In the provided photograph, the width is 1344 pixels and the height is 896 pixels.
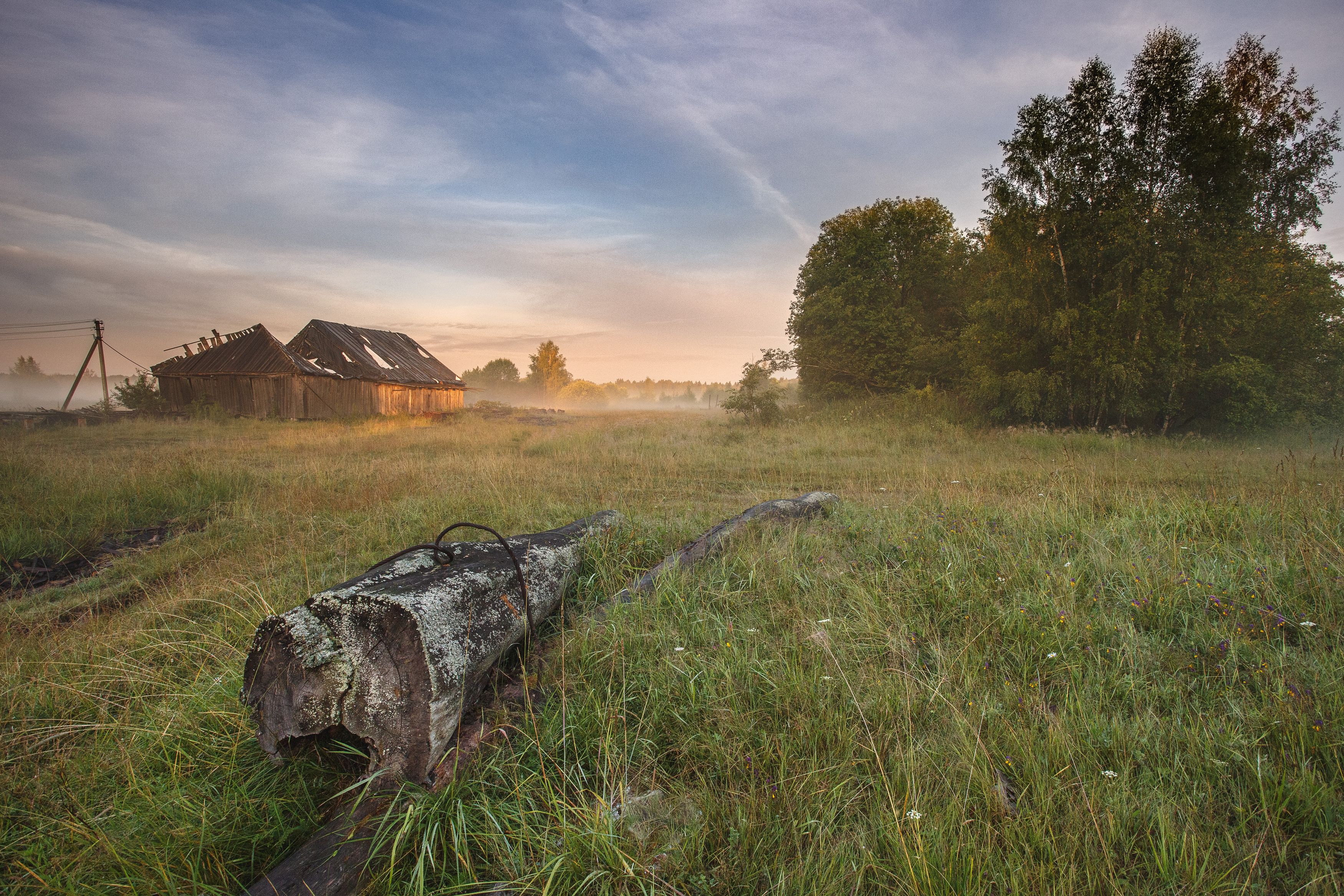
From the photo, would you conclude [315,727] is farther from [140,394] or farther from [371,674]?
[140,394]

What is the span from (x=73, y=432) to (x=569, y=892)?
28.5 metres

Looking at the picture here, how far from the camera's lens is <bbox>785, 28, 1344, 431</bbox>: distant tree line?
1312 cm

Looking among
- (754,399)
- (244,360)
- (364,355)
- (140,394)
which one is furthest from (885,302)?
(140,394)

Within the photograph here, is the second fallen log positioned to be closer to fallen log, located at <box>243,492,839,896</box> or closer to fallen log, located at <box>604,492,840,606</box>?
fallen log, located at <box>243,492,839,896</box>

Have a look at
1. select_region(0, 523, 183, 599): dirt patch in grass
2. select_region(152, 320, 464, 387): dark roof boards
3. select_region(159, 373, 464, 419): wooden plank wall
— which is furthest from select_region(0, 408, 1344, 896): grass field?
select_region(152, 320, 464, 387): dark roof boards

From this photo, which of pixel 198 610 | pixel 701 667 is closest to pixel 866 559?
pixel 701 667

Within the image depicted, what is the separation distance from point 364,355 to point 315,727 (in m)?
31.2

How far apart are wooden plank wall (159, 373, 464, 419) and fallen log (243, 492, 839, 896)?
1093 inches

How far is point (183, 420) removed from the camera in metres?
23.7

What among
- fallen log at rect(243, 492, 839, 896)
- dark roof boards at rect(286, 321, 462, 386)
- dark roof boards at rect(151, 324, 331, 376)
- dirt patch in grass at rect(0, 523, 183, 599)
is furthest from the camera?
dark roof boards at rect(286, 321, 462, 386)

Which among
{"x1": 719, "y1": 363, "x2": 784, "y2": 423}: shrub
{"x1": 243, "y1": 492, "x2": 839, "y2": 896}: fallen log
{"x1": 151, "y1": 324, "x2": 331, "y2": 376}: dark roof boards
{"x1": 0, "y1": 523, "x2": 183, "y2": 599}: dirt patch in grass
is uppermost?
{"x1": 151, "y1": 324, "x2": 331, "y2": 376}: dark roof boards

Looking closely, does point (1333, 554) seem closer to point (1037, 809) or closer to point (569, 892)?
point (1037, 809)

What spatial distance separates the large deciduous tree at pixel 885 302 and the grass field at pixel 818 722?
54.6 ft

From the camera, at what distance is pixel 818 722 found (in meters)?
2.24
